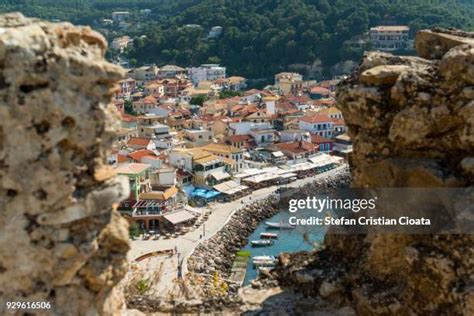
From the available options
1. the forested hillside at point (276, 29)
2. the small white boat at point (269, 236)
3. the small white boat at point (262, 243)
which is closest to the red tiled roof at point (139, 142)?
the small white boat at point (269, 236)

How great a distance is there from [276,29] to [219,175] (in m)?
59.1

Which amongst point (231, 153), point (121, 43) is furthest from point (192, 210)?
point (121, 43)

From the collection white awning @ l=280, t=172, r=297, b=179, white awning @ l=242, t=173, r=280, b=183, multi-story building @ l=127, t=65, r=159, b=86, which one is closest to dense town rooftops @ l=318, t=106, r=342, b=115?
white awning @ l=280, t=172, r=297, b=179

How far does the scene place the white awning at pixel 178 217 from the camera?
118ft

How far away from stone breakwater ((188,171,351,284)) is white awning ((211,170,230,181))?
11.5 feet

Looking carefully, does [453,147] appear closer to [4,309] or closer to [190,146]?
[4,309]

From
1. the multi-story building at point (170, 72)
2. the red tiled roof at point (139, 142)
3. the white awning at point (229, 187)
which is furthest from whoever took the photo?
the multi-story building at point (170, 72)

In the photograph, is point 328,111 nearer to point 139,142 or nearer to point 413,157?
point 139,142

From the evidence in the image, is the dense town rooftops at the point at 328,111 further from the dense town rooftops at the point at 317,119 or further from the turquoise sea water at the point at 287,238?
the turquoise sea water at the point at 287,238

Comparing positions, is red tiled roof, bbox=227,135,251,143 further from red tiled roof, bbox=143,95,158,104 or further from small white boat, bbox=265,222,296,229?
red tiled roof, bbox=143,95,158,104

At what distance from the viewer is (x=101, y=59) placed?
7273 mm

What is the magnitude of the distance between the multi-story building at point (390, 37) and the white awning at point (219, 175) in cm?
5431

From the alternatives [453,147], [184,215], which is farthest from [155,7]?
[453,147]

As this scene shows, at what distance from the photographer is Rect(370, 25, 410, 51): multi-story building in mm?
91375
